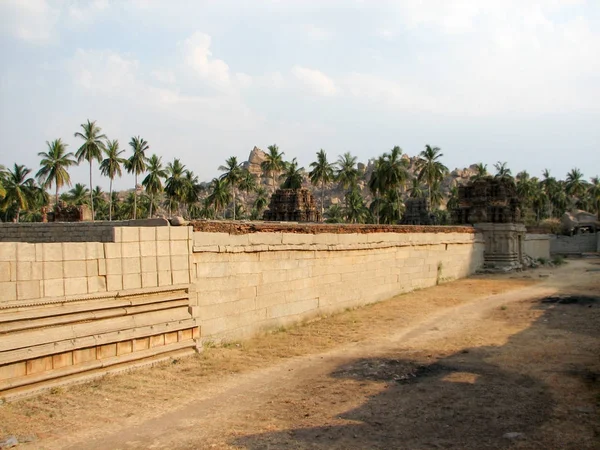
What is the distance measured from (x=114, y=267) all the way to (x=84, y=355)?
137 centimetres

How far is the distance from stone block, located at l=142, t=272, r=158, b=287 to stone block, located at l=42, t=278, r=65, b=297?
1.38 meters

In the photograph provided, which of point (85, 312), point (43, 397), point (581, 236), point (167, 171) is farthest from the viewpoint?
point (167, 171)

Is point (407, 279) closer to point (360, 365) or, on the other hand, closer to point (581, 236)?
point (360, 365)

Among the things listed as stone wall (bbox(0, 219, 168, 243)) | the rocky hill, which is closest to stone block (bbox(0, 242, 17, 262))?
stone wall (bbox(0, 219, 168, 243))

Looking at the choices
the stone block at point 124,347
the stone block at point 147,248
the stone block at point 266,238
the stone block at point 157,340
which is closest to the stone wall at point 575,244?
the stone block at point 266,238

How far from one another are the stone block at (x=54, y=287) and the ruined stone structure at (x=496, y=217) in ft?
76.7

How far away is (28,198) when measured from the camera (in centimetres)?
4922

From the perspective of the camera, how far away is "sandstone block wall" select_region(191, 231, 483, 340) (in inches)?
363

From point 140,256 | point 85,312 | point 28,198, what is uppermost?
point 28,198

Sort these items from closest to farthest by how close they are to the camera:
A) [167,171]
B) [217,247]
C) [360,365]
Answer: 1. [360,365]
2. [217,247]
3. [167,171]

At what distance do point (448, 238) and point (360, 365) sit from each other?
1431 centimetres

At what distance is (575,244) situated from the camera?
4788 cm

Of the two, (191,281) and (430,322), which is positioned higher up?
(191,281)

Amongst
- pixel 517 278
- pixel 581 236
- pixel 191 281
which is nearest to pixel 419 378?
pixel 191 281
